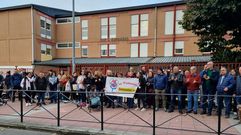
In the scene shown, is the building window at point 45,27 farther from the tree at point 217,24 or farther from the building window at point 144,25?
the tree at point 217,24

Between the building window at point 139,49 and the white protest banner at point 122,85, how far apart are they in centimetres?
1641

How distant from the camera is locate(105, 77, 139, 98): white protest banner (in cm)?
946

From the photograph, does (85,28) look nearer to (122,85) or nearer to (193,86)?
(122,85)

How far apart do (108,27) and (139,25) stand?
400 cm

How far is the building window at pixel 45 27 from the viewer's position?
2755 centimetres

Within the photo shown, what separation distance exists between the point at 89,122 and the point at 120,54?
65.4 ft

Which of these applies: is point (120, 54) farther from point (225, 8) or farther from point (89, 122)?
point (89, 122)

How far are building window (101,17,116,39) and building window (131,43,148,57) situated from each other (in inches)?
118

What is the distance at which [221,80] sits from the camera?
26.6ft

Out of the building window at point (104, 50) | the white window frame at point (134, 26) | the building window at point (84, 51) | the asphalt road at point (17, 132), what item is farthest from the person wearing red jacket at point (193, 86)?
the building window at point (84, 51)

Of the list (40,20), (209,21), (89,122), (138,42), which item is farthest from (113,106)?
(40,20)

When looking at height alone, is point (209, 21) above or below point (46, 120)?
above

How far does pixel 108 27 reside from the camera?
27391 millimetres

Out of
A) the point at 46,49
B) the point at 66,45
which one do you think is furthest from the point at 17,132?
the point at 66,45
